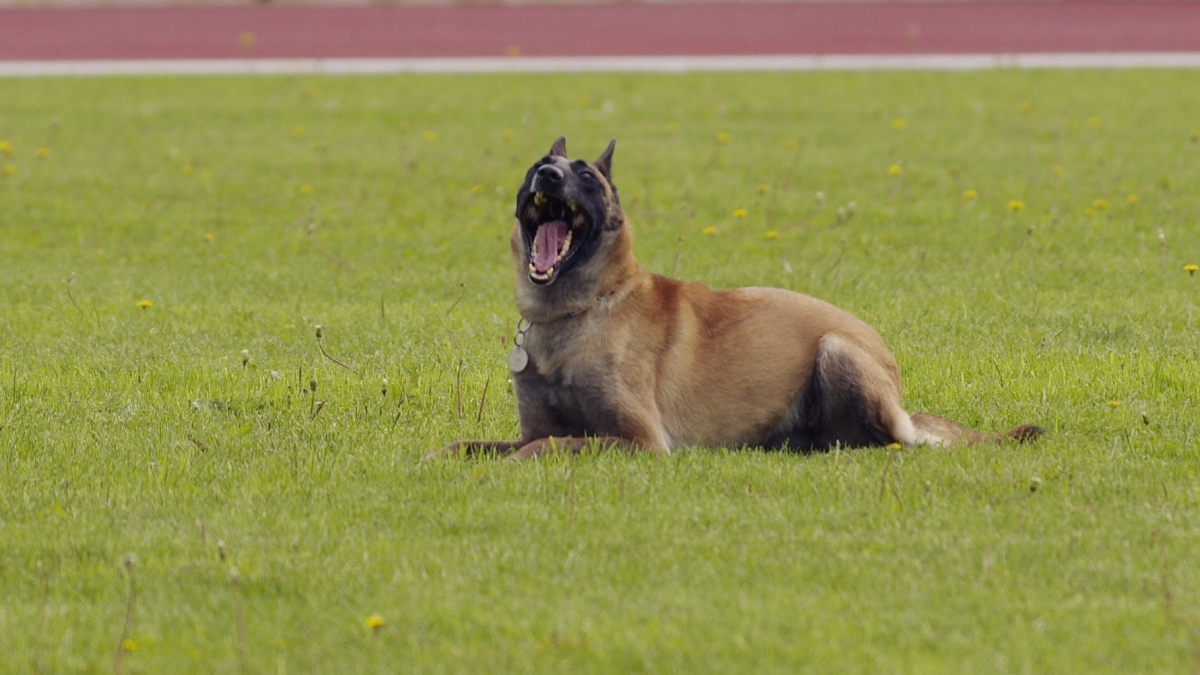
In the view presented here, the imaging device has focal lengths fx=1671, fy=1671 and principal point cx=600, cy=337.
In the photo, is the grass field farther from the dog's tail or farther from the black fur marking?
the black fur marking

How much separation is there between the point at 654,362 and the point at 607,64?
1346 centimetres

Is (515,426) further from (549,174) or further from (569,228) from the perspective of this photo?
(549,174)

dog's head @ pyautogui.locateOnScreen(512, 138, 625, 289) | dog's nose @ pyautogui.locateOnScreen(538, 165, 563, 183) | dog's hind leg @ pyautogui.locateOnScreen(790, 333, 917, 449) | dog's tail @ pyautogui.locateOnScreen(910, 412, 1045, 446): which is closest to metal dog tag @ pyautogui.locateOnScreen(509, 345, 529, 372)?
dog's head @ pyautogui.locateOnScreen(512, 138, 625, 289)

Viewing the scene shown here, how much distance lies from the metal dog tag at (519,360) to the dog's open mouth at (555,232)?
286 mm

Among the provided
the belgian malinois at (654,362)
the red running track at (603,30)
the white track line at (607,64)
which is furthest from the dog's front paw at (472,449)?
the red running track at (603,30)

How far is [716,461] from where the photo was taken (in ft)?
19.2

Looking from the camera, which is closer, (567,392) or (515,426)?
(567,392)

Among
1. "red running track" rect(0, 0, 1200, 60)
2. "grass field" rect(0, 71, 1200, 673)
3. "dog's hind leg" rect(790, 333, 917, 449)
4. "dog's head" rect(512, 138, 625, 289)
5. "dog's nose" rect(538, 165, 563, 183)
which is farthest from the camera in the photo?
"red running track" rect(0, 0, 1200, 60)

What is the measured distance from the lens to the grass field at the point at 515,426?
14.2 feet

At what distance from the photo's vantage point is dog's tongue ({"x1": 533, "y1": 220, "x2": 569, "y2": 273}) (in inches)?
234

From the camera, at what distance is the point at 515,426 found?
661cm

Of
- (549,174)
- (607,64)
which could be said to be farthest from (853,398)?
(607,64)

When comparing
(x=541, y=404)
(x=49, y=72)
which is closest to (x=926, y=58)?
(x=49, y=72)

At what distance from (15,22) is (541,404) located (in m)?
18.7
